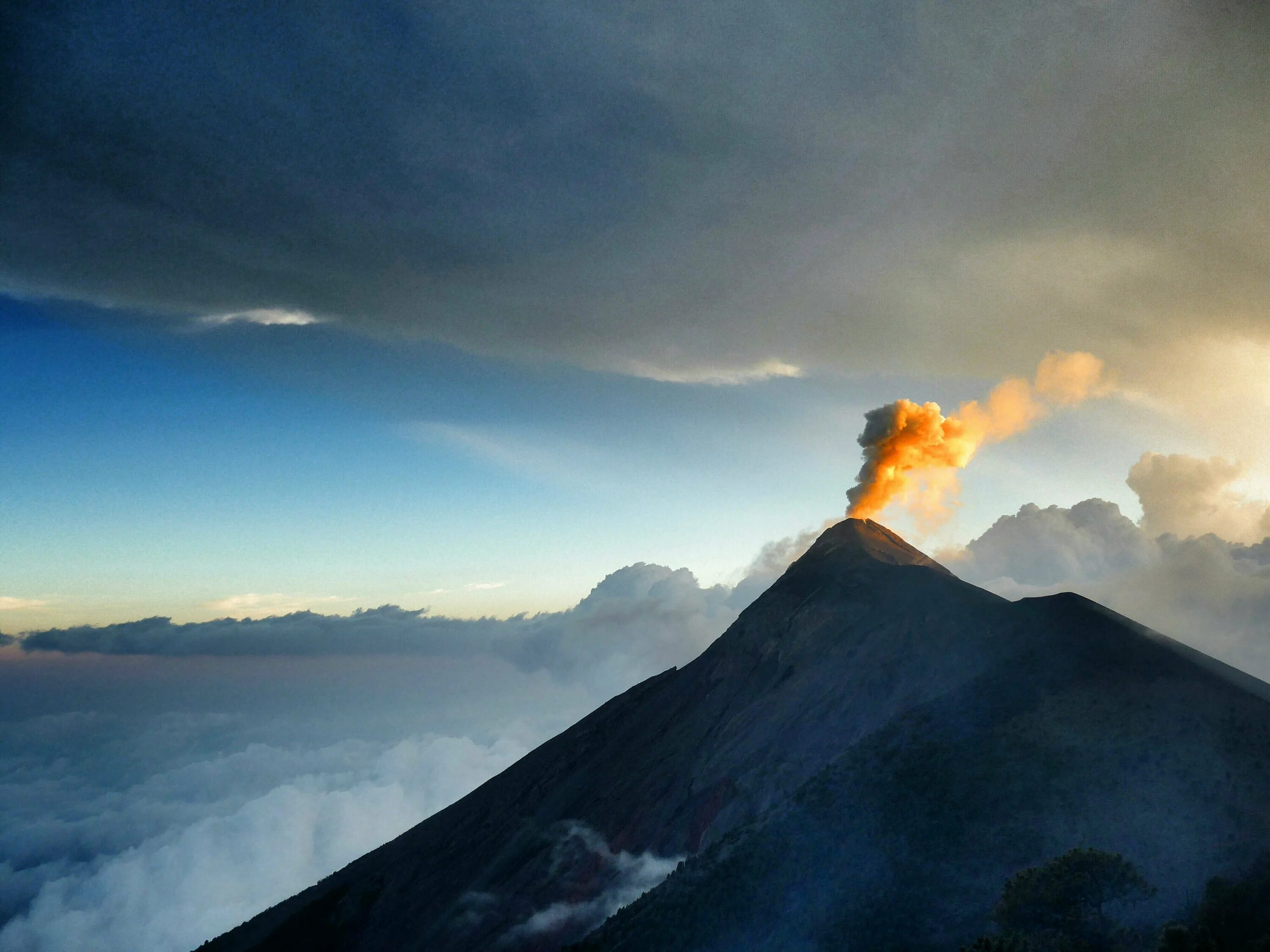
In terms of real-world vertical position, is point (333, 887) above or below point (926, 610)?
below

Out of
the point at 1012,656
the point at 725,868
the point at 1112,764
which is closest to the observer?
the point at 1112,764

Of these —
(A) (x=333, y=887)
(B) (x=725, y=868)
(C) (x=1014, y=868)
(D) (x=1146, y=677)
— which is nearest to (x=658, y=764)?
(B) (x=725, y=868)

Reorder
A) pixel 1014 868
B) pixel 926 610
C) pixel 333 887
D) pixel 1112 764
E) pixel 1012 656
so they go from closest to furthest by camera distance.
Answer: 1. pixel 1014 868
2. pixel 1112 764
3. pixel 1012 656
4. pixel 926 610
5. pixel 333 887

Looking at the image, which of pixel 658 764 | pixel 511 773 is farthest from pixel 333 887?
pixel 658 764

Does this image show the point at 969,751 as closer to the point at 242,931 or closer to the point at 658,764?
the point at 658,764

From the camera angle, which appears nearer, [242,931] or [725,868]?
[725,868]

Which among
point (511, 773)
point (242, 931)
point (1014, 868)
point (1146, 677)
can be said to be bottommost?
point (242, 931)
